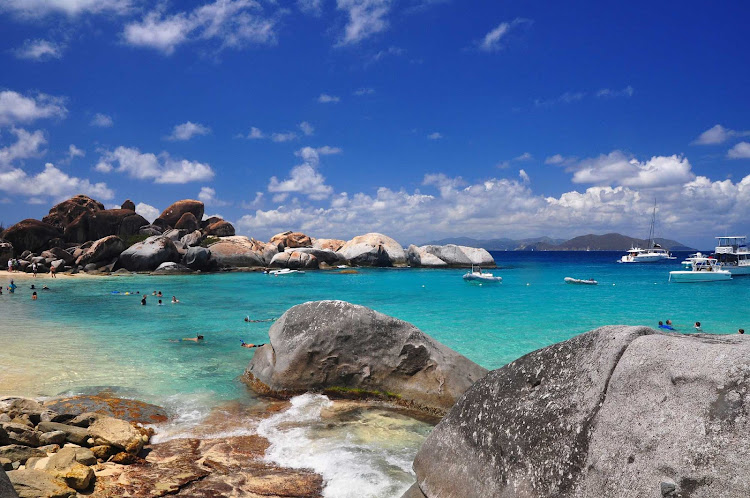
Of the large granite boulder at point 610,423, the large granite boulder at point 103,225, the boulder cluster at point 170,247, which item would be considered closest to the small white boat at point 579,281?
the boulder cluster at point 170,247

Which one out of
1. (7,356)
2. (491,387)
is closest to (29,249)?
(7,356)

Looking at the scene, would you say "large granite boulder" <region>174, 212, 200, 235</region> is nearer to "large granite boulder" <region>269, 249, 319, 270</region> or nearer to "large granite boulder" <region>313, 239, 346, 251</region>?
"large granite boulder" <region>269, 249, 319, 270</region>

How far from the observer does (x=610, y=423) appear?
12.7 feet

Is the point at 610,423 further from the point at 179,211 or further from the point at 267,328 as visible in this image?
the point at 179,211

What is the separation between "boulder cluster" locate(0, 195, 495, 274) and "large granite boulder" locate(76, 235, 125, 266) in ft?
0.40

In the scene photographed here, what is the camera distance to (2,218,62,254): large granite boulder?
65.8m

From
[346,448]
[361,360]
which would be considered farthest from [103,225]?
[346,448]

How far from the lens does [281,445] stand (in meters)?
8.62

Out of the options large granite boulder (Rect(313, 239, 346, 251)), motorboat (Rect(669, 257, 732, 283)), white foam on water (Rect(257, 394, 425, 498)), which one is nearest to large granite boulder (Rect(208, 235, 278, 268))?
large granite boulder (Rect(313, 239, 346, 251))

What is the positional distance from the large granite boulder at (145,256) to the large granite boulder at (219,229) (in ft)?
74.5

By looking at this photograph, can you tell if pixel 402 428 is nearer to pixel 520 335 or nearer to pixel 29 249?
pixel 520 335

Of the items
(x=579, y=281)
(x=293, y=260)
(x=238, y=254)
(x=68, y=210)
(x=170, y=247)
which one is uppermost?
(x=68, y=210)

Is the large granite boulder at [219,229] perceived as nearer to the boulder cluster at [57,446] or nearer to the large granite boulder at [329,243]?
the large granite boulder at [329,243]

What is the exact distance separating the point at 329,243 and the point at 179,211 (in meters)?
29.5
